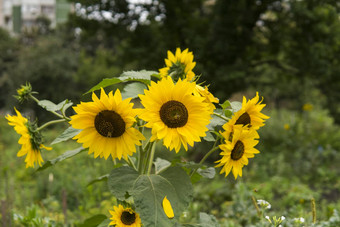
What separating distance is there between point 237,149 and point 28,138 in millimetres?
751

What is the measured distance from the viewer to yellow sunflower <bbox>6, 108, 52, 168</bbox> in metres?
1.29

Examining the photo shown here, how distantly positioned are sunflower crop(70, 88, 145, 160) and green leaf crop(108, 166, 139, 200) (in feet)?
0.39

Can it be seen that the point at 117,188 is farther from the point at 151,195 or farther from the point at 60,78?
the point at 60,78

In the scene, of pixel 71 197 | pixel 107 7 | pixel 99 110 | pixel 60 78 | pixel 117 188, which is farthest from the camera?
pixel 60 78

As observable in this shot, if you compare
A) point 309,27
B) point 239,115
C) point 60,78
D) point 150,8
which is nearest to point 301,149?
point 309,27

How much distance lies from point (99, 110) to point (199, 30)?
560cm

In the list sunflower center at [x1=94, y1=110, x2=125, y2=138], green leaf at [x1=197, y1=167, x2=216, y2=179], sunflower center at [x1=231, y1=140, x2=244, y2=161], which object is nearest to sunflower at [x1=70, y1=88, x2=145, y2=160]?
sunflower center at [x1=94, y1=110, x2=125, y2=138]

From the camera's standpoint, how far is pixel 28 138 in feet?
4.27

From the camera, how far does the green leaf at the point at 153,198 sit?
114 centimetres

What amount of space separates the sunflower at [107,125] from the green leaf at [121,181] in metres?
0.12

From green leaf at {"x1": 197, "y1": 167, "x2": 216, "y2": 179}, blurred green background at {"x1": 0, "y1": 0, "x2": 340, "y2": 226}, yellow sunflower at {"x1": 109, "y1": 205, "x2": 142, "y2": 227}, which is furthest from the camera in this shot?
blurred green background at {"x1": 0, "y1": 0, "x2": 340, "y2": 226}

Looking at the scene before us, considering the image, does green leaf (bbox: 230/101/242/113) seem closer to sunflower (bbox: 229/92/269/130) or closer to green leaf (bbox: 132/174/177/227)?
sunflower (bbox: 229/92/269/130)

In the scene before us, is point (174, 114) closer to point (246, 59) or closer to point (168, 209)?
point (168, 209)

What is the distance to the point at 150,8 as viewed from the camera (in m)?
6.72
